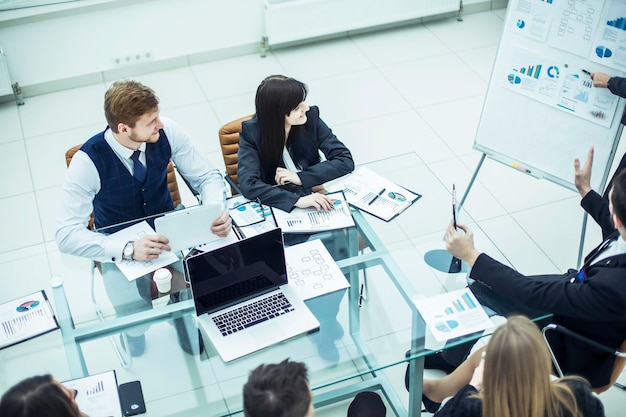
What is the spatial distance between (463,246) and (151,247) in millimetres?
1288

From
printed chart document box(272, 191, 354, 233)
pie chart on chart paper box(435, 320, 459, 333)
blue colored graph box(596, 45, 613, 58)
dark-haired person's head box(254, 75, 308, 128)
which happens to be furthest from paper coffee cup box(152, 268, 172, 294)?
blue colored graph box(596, 45, 613, 58)

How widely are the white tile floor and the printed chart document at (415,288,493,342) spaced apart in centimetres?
83

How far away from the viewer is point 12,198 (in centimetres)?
475

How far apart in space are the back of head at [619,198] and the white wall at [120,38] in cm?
399

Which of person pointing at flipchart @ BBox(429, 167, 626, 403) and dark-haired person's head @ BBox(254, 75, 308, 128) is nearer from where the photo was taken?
person pointing at flipchart @ BBox(429, 167, 626, 403)

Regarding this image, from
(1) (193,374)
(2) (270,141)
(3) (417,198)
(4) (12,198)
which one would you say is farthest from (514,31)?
(4) (12,198)

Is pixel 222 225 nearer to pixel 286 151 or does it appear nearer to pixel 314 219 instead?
pixel 314 219

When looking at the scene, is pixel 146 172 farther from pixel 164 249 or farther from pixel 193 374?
pixel 193 374

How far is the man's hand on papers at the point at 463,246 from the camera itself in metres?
2.90

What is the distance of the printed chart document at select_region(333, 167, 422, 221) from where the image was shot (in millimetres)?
3309

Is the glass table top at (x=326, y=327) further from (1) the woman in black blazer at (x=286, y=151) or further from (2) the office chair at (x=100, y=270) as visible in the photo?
(1) the woman in black blazer at (x=286, y=151)

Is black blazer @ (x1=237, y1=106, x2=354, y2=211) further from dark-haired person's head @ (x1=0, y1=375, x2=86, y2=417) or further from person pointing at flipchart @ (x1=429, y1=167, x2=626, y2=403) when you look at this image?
dark-haired person's head @ (x1=0, y1=375, x2=86, y2=417)

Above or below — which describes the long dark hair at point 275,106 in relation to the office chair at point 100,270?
above

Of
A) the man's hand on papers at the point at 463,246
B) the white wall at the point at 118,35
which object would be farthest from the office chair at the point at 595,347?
the white wall at the point at 118,35
